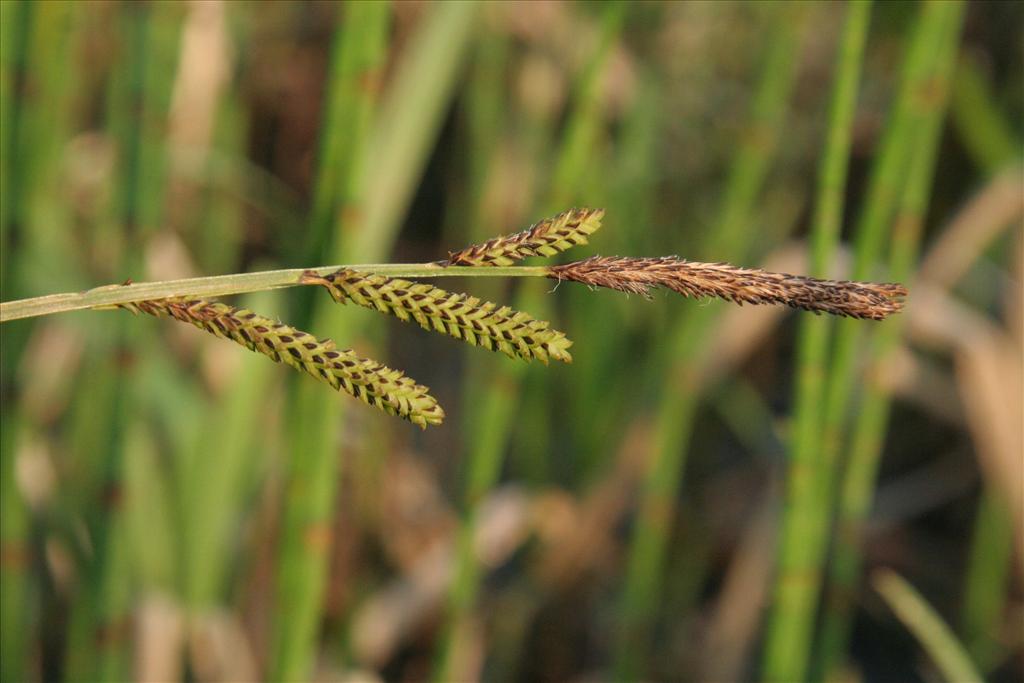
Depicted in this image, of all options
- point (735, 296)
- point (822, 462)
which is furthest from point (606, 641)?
point (735, 296)

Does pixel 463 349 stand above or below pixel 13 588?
above

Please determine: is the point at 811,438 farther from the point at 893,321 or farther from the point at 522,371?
the point at 522,371

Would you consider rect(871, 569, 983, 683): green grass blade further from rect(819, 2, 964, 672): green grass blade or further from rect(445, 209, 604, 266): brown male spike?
rect(445, 209, 604, 266): brown male spike

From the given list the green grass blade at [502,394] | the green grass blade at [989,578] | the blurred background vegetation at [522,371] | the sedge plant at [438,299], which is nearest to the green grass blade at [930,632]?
the blurred background vegetation at [522,371]

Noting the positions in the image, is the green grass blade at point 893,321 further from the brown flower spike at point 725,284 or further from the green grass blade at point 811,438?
the brown flower spike at point 725,284

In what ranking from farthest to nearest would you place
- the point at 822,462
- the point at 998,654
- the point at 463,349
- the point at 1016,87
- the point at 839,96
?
1. the point at 463,349
2. the point at 1016,87
3. the point at 998,654
4. the point at 822,462
5. the point at 839,96

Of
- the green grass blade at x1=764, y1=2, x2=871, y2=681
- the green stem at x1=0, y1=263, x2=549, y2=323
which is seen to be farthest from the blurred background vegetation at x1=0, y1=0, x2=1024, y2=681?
the green stem at x1=0, y1=263, x2=549, y2=323

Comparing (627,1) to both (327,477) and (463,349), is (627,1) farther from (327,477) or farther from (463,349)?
(463,349)
